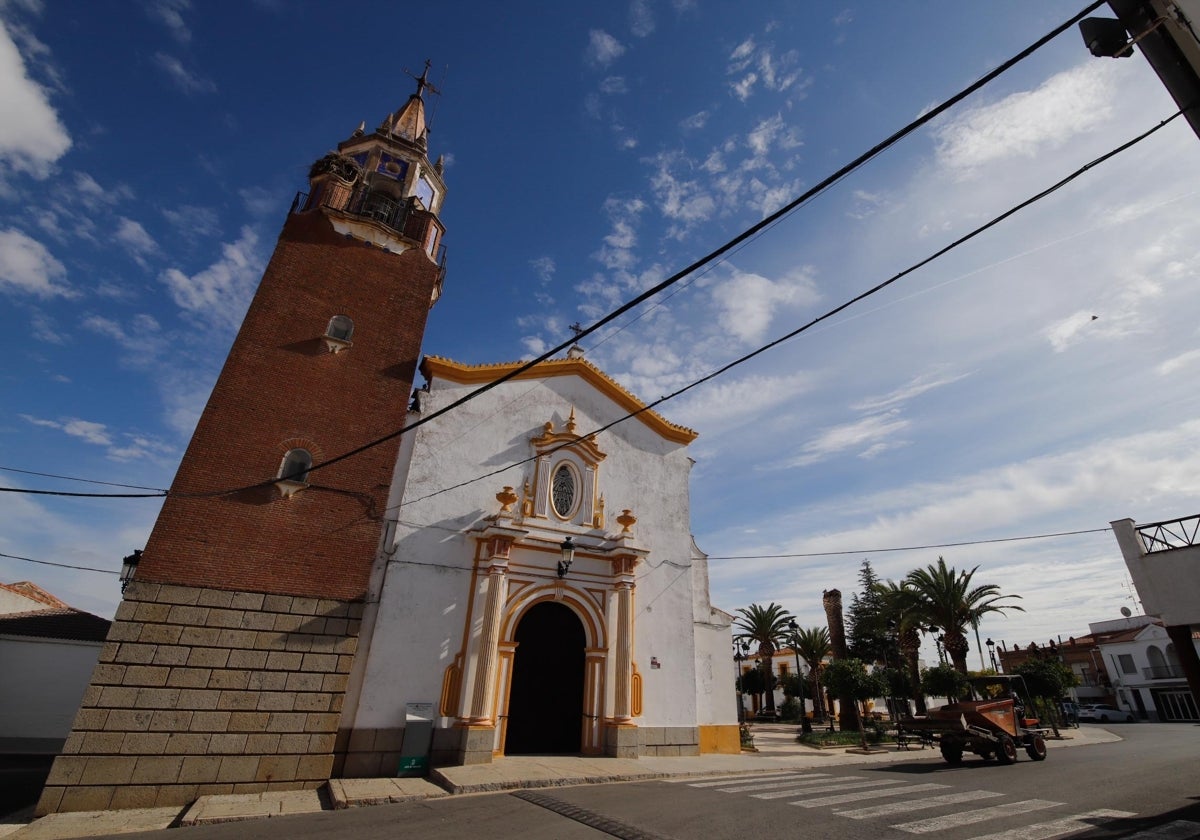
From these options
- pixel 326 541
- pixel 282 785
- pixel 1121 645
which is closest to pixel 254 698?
pixel 282 785

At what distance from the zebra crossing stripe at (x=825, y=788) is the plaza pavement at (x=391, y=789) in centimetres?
248

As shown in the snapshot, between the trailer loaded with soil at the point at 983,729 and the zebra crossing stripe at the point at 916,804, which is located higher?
the trailer loaded with soil at the point at 983,729

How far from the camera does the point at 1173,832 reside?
7.29 metres

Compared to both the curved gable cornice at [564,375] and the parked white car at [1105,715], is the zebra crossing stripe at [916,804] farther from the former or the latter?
the parked white car at [1105,715]

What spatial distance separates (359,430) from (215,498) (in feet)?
10.6

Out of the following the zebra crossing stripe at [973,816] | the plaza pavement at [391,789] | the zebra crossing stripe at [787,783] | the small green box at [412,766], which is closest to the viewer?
the zebra crossing stripe at [973,816]

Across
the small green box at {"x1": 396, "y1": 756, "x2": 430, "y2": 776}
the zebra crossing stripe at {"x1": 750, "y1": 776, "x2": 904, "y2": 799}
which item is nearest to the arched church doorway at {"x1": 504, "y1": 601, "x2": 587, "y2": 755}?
the small green box at {"x1": 396, "y1": 756, "x2": 430, "y2": 776}

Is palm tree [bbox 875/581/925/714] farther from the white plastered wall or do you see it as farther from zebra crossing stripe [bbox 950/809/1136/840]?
zebra crossing stripe [bbox 950/809/1136/840]

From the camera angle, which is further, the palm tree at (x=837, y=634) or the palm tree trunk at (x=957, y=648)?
the palm tree at (x=837, y=634)

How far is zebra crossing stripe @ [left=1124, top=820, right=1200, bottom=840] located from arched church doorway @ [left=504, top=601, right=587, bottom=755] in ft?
35.4

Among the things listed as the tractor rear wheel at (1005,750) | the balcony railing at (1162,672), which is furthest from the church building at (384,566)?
the balcony railing at (1162,672)

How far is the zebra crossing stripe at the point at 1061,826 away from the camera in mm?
7012

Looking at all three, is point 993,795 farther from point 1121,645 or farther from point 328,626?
point 1121,645

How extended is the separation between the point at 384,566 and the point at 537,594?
390 cm
